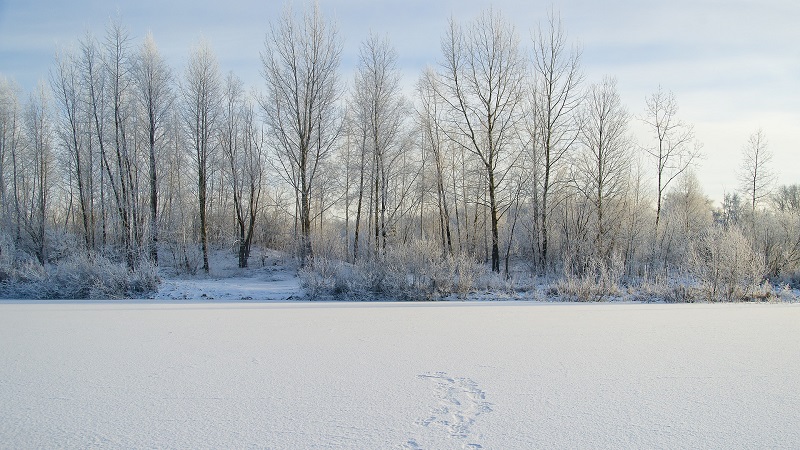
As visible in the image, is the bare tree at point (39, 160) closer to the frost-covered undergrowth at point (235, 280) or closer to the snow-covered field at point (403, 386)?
the frost-covered undergrowth at point (235, 280)

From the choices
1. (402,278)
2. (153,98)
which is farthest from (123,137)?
(402,278)

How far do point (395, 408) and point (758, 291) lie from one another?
46.6 feet

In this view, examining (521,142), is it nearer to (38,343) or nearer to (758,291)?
(758,291)

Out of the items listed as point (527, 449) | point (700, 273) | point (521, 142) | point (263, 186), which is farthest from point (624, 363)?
point (263, 186)

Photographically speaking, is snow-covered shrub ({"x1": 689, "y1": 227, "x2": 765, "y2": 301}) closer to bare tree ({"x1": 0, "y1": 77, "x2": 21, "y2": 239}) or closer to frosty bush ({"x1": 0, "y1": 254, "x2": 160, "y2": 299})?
frosty bush ({"x1": 0, "y1": 254, "x2": 160, "y2": 299})

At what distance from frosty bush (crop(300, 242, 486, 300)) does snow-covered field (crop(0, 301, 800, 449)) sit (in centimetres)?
701

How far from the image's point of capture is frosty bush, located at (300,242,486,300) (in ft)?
48.2

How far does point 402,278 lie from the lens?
14.7 metres

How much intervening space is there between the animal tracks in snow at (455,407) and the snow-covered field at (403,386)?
2 centimetres

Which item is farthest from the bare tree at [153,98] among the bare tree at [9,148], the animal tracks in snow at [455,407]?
the animal tracks in snow at [455,407]

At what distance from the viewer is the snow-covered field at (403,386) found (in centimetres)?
307

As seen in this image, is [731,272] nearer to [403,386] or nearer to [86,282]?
[403,386]

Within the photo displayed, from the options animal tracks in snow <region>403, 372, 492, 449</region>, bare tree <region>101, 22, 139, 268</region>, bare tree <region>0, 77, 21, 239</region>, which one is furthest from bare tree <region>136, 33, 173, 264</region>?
animal tracks in snow <region>403, 372, 492, 449</region>

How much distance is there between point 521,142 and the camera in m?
21.3
